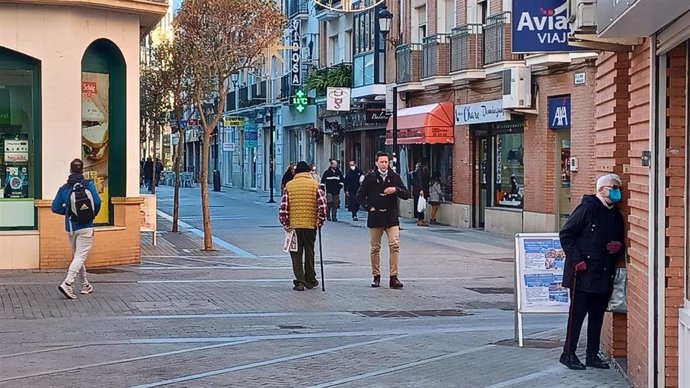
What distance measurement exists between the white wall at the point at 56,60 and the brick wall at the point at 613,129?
10.0m

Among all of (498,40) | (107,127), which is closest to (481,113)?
(498,40)

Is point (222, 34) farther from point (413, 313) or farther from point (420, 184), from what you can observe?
→ point (420, 184)

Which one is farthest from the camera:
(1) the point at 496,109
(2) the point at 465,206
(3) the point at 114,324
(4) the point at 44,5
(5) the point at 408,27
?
(5) the point at 408,27

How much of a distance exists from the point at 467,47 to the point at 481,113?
1.84 metres

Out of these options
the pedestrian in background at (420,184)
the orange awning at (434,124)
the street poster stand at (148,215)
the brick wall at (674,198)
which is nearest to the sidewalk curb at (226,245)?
the street poster stand at (148,215)

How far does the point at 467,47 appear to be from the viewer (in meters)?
29.9

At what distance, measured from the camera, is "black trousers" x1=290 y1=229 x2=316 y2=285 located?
15.9m

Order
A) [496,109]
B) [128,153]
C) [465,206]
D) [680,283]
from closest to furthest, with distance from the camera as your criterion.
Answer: [680,283], [128,153], [496,109], [465,206]

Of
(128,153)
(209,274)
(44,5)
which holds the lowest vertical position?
(209,274)

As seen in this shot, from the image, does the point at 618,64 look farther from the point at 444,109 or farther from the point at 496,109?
the point at 444,109

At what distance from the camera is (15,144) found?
18.0m

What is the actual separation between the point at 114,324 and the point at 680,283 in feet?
22.9

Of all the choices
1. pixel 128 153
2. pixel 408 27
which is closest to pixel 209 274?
pixel 128 153

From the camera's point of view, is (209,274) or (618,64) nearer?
(618,64)
